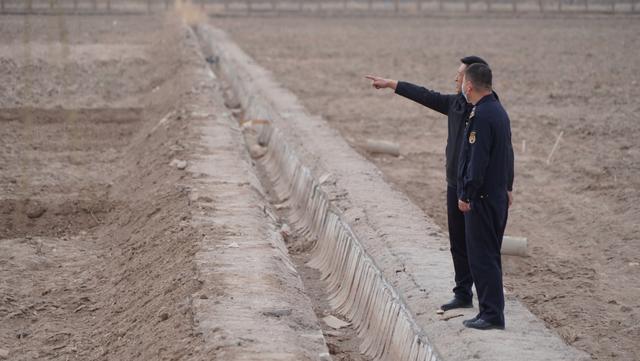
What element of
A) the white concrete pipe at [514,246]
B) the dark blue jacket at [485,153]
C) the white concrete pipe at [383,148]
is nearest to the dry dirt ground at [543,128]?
the white concrete pipe at [514,246]

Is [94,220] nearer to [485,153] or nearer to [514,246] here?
[514,246]

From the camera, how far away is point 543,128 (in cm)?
1822

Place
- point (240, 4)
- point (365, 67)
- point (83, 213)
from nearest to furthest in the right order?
point (83, 213) < point (365, 67) < point (240, 4)

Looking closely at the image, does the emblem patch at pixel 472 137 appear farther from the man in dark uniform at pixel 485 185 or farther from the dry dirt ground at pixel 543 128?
the dry dirt ground at pixel 543 128

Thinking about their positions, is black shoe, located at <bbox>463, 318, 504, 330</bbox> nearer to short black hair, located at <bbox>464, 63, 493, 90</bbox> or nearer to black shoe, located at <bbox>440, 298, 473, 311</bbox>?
black shoe, located at <bbox>440, 298, 473, 311</bbox>

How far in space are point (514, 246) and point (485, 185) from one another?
12.1 ft

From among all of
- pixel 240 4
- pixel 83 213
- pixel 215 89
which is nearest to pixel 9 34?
pixel 215 89

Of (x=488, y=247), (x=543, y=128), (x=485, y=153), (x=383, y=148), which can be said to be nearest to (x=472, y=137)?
(x=485, y=153)

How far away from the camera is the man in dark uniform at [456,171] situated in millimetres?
7484

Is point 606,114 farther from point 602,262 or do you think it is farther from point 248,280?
point 248,280

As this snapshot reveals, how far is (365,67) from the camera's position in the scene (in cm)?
2812

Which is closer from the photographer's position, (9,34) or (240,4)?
(9,34)

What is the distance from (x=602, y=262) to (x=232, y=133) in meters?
6.55

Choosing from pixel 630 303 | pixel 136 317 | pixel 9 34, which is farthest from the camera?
pixel 9 34
